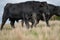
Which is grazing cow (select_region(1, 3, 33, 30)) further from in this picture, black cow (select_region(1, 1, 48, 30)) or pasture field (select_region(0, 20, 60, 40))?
pasture field (select_region(0, 20, 60, 40))

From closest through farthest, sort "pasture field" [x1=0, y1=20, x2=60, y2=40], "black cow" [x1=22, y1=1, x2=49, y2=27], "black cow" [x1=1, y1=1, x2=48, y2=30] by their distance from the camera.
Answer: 1. "pasture field" [x1=0, y1=20, x2=60, y2=40]
2. "black cow" [x1=1, y1=1, x2=48, y2=30]
3. "black cow" [x1=22, y1=1, x2=49, y2=27]

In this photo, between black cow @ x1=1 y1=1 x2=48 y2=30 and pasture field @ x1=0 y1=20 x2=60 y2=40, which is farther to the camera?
black cow @ x1=1 y1=1 x2=48 y2=30

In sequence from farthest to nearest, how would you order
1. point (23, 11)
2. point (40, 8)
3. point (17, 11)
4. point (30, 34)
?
1. point (40, 8)
2. point (17, 11)
3. point (23, 11)
4. point (30, 34)

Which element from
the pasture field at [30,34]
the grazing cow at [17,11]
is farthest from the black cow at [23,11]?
the pasture field at [30,34]

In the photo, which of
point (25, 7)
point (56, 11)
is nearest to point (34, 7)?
point (25, 7)

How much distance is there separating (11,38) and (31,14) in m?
6.47

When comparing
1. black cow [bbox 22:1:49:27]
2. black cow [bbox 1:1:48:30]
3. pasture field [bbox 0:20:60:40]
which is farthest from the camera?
black cow [bbox 22:1:49:27]

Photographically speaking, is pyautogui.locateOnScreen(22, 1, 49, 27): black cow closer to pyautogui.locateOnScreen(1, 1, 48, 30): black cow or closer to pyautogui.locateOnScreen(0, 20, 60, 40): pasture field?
pyautogui.locateOnScreen(1, 1, 48, 30): black cow

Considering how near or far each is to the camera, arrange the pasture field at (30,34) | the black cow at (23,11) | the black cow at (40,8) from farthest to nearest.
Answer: the black cow at (40,8) < the black cow at (23,11) < the pasture field at (30,34)

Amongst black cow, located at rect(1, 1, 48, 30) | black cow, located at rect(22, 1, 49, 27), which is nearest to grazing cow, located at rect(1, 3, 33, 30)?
black cow, located at rect(1, 1, 48, 30)

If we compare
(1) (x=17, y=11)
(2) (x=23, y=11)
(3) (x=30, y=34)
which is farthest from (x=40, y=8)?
(3) (x=30, y=34)

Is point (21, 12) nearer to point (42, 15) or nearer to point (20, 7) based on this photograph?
point (20, 7)

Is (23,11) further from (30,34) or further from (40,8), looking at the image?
(30,34)

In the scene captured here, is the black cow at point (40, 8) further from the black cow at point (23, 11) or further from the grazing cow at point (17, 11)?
the grazing cow at point (17, 11)
